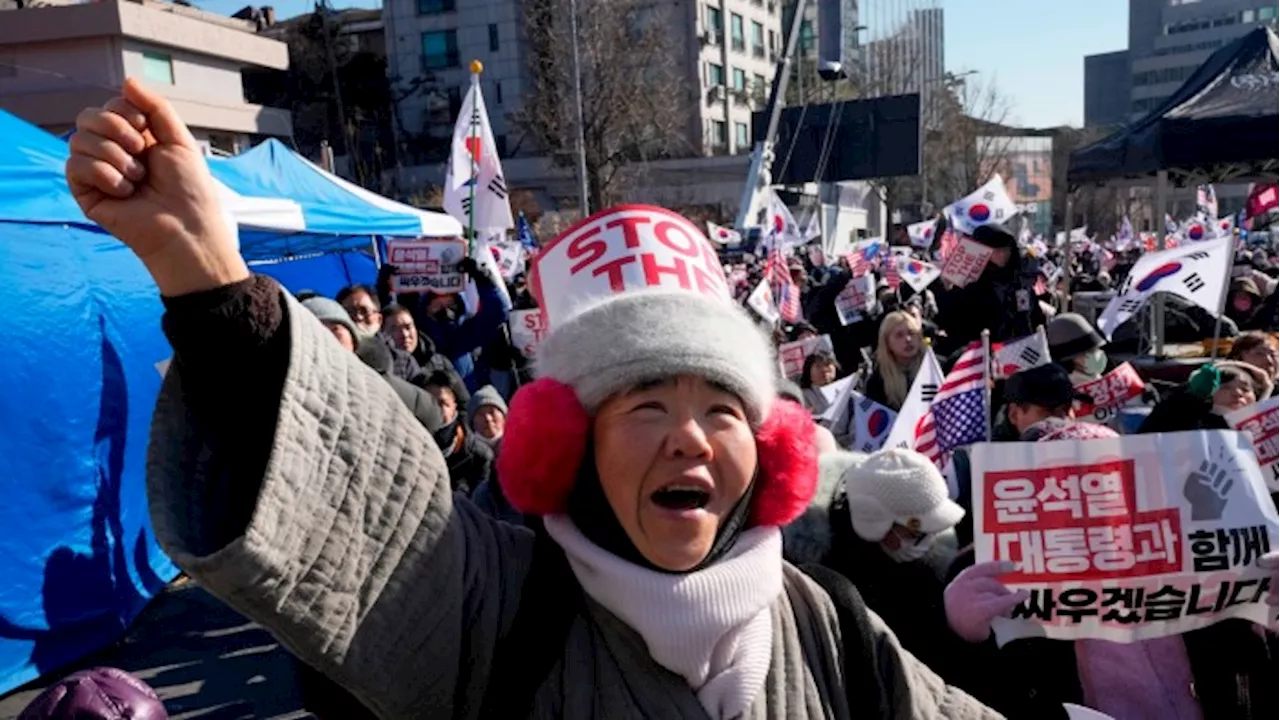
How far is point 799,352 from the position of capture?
7027mm

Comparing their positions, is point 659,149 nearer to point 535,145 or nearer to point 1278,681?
point 535,145

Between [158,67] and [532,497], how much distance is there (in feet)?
114

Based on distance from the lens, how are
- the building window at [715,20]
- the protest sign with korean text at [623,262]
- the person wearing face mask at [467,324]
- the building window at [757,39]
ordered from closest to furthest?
1. the protest sign with korean text at [623,262]
2. the person wearing face mask at [467,324]
3. the building window at [715,20]
4. the building window at [757,39]

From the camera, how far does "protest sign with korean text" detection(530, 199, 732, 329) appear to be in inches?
63.6

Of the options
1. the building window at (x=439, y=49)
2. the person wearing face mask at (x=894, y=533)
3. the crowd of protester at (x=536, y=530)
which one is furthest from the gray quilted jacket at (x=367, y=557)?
the building window at (x=439, y=49)

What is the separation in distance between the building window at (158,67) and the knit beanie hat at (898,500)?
31.9 meters

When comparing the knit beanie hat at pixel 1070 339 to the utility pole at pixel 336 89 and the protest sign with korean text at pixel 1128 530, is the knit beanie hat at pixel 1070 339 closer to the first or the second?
the protest sign with korean text at pixel 1128 530

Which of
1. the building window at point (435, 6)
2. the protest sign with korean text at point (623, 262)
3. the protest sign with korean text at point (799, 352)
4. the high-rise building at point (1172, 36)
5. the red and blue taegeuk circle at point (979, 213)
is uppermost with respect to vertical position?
the high-rise building at point (1172, 36)

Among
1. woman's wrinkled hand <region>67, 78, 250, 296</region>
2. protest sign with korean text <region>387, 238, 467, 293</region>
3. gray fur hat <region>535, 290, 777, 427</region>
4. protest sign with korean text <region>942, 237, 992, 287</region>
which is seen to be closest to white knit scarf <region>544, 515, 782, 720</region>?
gray fur hat <region>535, 290, 777, 427</region>

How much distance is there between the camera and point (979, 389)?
4395mm

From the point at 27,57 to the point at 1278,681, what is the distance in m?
26.7

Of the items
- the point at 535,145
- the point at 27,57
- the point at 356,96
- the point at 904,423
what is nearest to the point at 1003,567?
the point at 904,423

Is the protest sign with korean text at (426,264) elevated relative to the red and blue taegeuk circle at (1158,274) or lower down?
elevated

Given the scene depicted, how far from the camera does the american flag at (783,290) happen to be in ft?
34.2
